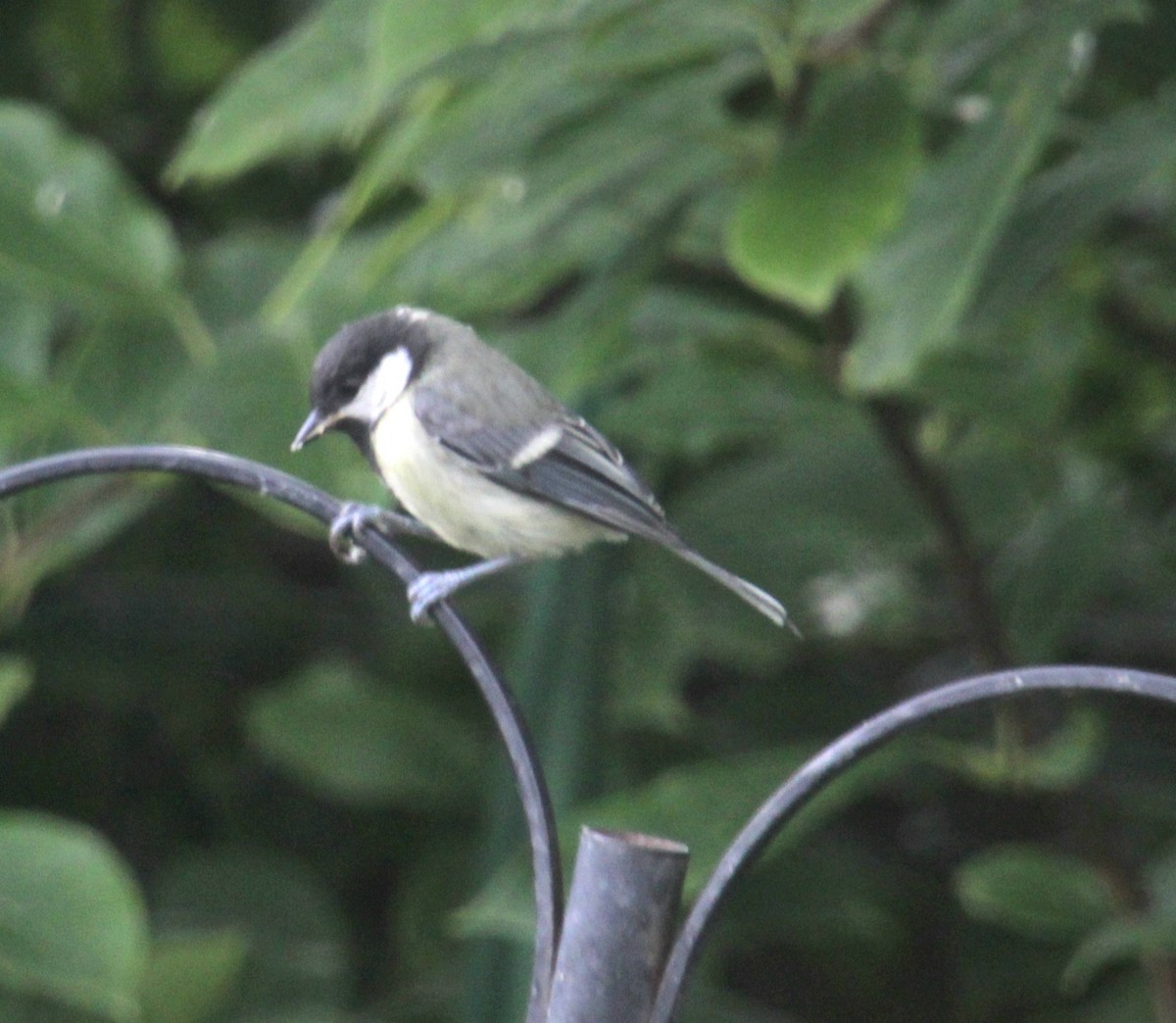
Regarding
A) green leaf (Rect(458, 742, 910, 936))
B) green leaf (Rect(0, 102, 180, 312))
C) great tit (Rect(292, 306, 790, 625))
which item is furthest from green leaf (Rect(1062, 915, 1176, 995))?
green leaf (Rect(0, 102, 180, 312))

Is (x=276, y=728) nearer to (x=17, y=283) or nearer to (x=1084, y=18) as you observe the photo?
(x=17, y=283)

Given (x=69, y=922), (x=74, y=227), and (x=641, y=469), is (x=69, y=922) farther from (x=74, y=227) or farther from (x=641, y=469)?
(x=641, y=469)

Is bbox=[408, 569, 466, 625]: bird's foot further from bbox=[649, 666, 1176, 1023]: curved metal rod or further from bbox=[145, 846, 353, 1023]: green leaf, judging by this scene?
bbox=[145, 846, 353, 1023]: green leaf

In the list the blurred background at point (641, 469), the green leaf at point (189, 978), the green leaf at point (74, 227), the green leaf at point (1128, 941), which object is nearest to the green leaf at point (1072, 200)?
the blurred background at point (641, 469)

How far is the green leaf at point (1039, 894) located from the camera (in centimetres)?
169

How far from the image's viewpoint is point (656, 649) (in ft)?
6.73

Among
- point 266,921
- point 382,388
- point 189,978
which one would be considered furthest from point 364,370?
point 266,921

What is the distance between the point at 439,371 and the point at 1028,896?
0.75 meters

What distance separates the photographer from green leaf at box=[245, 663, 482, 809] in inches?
80.8

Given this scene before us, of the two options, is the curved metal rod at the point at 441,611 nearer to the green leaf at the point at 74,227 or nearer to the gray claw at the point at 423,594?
the gray claw at the point at 423,594

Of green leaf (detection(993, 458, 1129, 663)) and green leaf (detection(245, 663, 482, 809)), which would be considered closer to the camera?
green leaf (detection(993, 458, 1129, 663))

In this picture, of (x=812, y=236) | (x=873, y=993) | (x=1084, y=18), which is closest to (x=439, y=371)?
(x=812, y=236)

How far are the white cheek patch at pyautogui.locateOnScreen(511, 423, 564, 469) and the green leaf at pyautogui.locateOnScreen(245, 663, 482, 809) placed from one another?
0.69 meters

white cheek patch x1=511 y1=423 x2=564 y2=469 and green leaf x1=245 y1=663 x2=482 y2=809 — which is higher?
white cheek patch x1=511 y1=423 x2=564 y2=469
